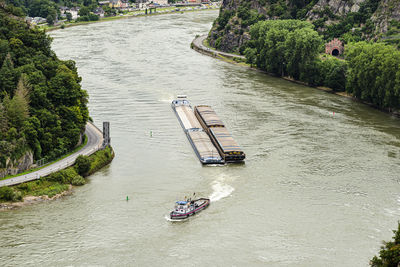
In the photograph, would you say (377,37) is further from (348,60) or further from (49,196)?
(49,196)

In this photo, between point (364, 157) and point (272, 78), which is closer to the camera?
point (364, 157)

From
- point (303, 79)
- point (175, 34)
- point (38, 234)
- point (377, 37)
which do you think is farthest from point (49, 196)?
point (175, 34)

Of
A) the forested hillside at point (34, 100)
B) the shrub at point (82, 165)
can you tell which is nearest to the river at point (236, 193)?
the shrub at point (82, 165)

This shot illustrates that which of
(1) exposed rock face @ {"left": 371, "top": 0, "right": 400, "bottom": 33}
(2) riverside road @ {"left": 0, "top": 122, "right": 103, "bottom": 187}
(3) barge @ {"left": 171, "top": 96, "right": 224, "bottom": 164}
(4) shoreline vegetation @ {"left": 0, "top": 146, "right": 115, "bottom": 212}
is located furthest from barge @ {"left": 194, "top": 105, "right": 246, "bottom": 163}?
(1) exposed rock face @ {"left": 371, "top": 0, "right": 400, "bottom": 33}

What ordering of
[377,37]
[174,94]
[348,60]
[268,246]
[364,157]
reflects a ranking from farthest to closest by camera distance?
[377,37], [348,60], [174,94], [364,157], [268,246]

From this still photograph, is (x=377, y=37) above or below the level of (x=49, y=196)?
above

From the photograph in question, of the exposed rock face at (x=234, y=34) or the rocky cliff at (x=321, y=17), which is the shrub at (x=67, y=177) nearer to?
the rocky cliff at (x=321, y=17)
